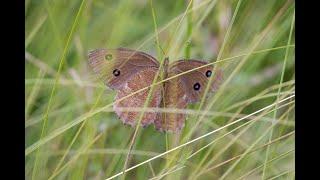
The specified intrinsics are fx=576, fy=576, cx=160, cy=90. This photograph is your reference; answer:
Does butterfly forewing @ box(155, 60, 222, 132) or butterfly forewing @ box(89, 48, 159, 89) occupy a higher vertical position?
butterfly forewing @ box(89, 48, 159, 89)

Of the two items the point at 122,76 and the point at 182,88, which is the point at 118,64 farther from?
the point at 182,88

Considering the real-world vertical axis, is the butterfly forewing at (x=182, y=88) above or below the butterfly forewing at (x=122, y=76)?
below

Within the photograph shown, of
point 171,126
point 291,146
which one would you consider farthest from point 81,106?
point 291,146

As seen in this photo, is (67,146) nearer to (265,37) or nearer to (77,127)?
(77,127)

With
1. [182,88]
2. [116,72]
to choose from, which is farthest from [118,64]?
[182,88]

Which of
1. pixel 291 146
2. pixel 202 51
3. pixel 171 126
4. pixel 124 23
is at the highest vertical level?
pixel 124 23
